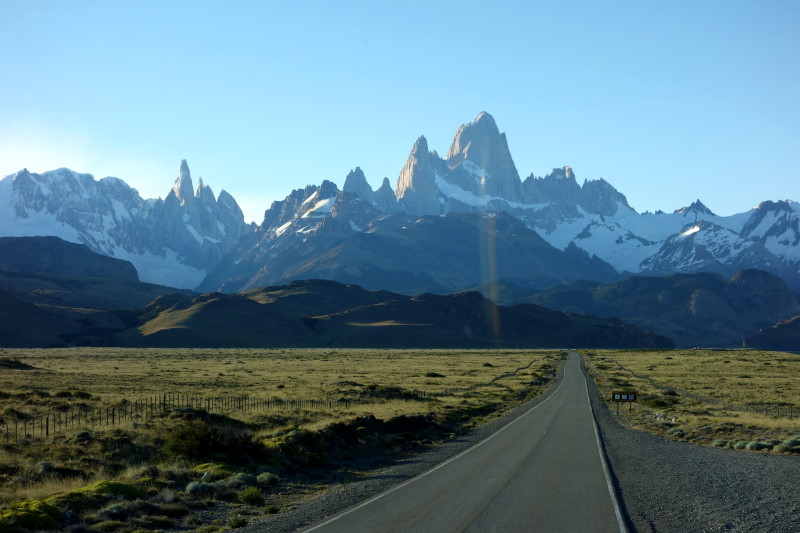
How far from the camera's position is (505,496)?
20.3m

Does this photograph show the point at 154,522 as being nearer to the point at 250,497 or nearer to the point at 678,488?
the point at 250,497

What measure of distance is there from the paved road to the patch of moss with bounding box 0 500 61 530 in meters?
5.91

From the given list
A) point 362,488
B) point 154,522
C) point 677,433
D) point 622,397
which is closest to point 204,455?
point 362,488

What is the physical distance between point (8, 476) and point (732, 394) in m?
56.8

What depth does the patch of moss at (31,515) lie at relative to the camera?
52.1 feet

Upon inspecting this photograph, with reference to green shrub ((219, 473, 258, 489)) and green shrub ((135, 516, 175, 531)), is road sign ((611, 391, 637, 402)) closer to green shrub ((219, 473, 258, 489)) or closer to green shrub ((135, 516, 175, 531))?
green shrub ((219, 473, 258, 489))

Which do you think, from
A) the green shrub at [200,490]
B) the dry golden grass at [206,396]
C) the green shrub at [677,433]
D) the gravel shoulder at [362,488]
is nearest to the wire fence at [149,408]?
the dry golden grass at [206,396]

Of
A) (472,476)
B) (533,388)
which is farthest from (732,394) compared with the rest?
(472,476)

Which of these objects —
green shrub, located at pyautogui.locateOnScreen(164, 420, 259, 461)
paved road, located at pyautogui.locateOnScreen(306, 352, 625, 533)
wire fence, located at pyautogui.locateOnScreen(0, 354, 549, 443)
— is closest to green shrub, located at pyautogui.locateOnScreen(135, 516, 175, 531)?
paved road, located at pyautogui.locateOnScreen(306, 352, 625, 533)

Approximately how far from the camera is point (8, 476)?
2159 cm

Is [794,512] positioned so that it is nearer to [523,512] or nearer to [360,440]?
[523,512]

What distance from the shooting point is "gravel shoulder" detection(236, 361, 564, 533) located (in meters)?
18.0

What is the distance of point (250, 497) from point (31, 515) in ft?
20.1

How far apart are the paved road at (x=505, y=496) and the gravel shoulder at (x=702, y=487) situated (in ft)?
2.82
